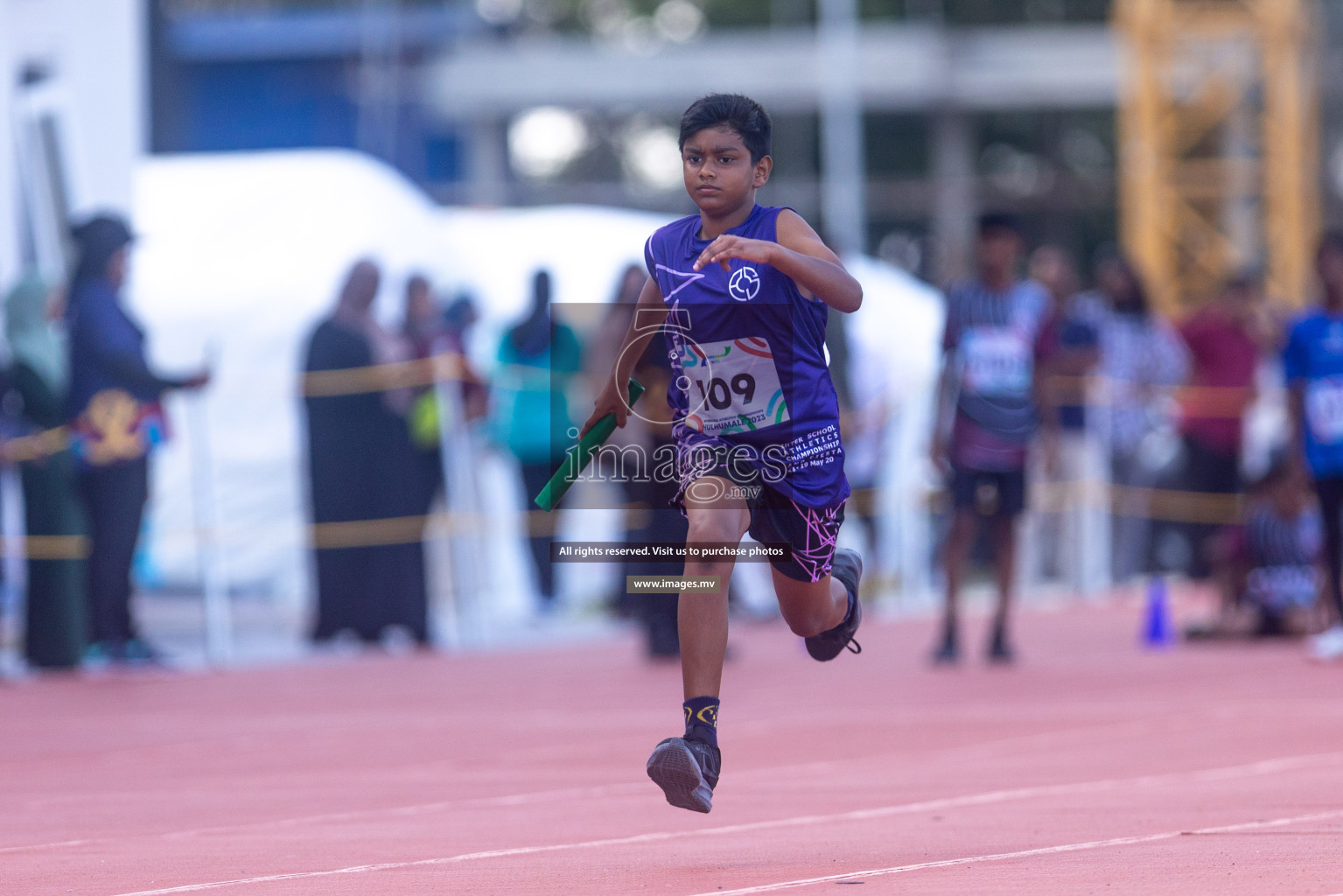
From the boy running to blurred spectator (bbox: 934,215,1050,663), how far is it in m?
5.25

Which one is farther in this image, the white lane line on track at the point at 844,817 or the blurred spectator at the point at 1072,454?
the blurred spectator at the point at 1072,454

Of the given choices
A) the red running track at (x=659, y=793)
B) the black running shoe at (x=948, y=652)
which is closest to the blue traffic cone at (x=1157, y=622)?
the red running track at (x=659, y=793)

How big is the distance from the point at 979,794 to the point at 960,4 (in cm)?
5029

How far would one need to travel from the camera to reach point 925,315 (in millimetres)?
18375

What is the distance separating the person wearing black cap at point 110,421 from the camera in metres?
10.7

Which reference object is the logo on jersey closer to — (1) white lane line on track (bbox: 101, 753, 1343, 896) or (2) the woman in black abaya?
(1) white lane line on track (bbox: 101, 753, 1343, 896)

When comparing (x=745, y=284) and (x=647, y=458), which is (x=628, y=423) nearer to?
(x=647, y=458)

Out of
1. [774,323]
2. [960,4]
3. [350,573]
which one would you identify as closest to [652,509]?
[350,573]

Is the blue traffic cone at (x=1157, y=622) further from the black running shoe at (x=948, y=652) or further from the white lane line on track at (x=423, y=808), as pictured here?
the white lane line on track at (x=423, y=808)

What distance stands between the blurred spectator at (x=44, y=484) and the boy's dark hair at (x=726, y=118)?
7.00m

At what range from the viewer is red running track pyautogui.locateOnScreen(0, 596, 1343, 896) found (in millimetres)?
4453

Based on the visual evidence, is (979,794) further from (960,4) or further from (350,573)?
(960,4)

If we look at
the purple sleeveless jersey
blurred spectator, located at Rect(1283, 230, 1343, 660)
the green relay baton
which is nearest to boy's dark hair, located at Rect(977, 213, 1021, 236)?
blurred spectator, located at Rect(1283, 230, 1343, 660)

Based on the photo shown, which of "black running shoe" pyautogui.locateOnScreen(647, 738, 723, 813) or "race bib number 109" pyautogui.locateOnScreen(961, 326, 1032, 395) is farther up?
"race bib number 109" pyautogui.locateOnScreen(961, 326, 1032, 395)
